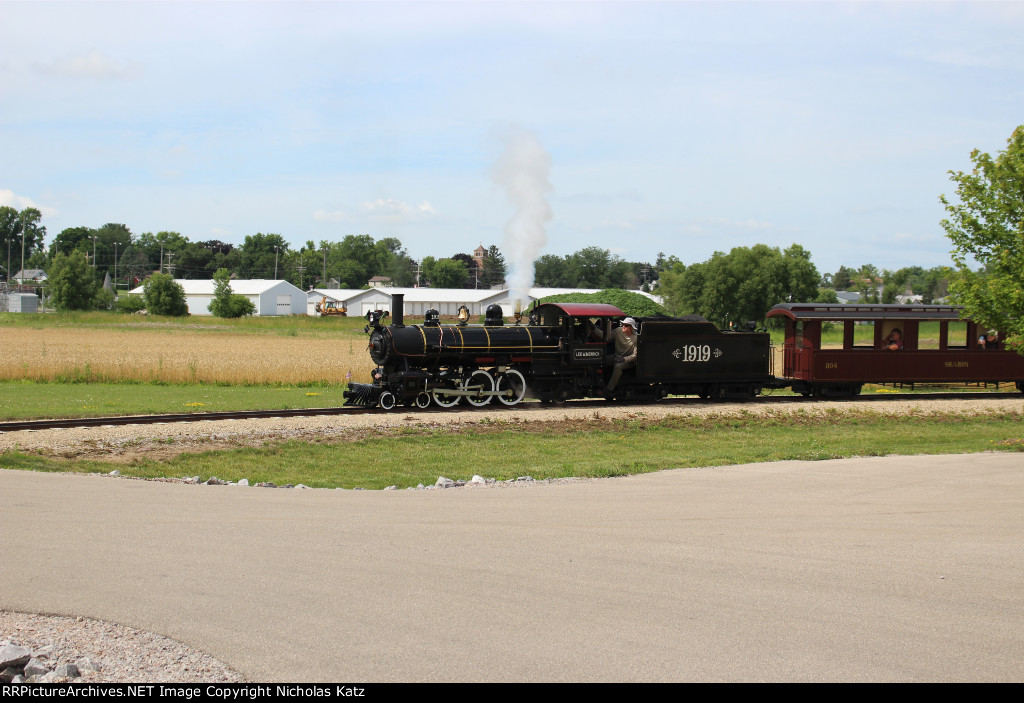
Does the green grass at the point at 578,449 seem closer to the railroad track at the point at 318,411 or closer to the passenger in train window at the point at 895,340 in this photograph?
the railroad track at the point at 318,411

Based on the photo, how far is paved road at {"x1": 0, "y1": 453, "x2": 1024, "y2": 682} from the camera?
573 cm

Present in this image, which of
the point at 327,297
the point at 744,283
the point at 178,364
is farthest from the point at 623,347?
the point at 327,297

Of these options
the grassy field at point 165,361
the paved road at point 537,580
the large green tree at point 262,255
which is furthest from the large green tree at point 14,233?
the paved road at point 537,580

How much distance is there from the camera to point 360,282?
7210 inches

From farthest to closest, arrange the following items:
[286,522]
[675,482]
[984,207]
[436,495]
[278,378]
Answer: [278,378], [984,207], [675,482], [436,495], [286,522]

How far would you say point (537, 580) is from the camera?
725 centimetres

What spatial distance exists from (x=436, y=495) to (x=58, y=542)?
15.0ft

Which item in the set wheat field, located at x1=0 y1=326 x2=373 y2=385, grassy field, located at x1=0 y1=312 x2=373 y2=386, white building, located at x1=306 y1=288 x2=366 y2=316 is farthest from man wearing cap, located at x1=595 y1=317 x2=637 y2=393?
white building, located at x1=306 y1=288 x2=366 y2=316

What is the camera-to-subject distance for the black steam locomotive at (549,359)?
2206 cm

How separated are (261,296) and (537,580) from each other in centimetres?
11259

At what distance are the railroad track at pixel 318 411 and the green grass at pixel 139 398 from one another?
1278 mm

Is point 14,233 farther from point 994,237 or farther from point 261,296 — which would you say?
point 994,237
